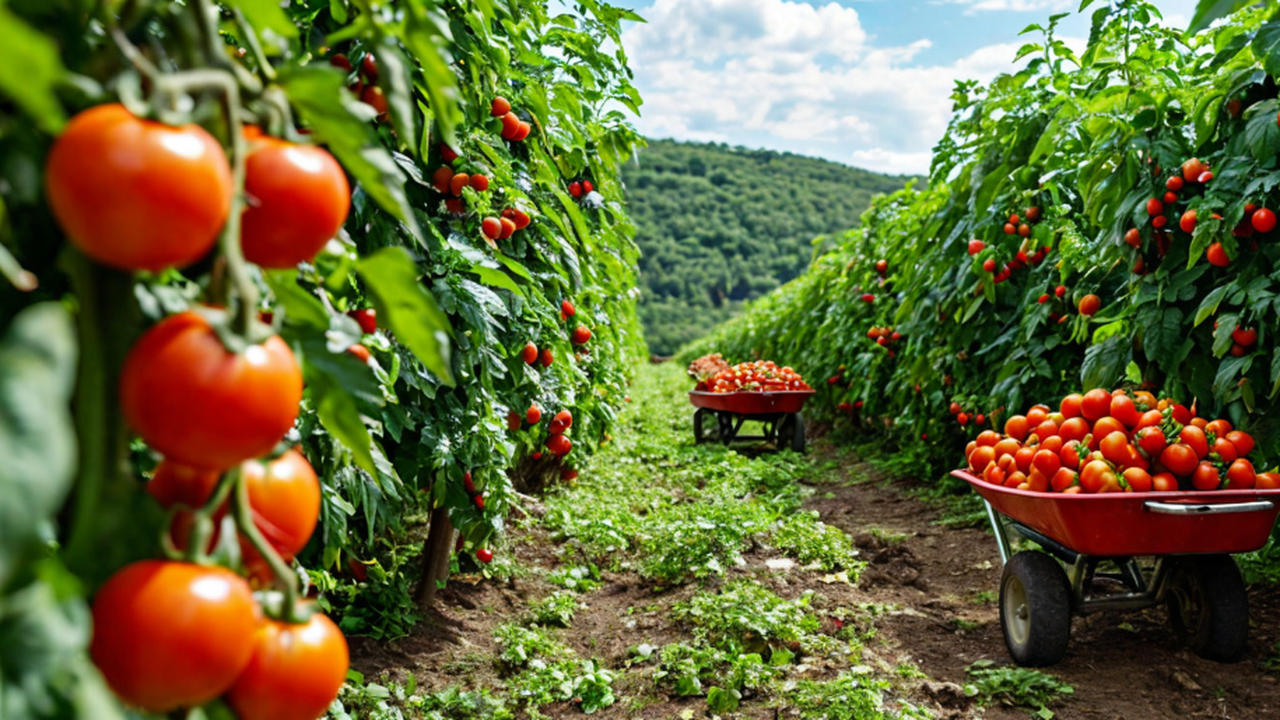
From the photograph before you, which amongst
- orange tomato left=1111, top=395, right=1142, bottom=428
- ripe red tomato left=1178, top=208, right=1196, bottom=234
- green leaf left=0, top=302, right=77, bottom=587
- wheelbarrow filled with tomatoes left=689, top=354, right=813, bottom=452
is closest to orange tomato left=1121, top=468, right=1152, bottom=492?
orange tomato left=1111, top=395, right=1142, bottom=428

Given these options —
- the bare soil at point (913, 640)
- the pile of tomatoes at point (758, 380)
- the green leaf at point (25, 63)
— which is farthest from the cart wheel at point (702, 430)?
the green leaf at point (25, 63)

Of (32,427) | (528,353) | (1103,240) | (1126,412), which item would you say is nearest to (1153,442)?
(1126,412)

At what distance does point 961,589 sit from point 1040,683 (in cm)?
128

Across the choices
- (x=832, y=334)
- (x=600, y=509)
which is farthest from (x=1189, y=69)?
(x=832, y=334)

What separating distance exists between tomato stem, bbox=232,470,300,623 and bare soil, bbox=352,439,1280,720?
7.92ft

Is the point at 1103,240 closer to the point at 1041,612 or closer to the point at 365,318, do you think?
the point at 1041,612

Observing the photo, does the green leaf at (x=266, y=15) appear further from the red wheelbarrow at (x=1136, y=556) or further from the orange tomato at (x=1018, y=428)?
the orange tomato at (x=1018, y=428)

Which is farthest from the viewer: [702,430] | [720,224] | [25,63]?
[720,224]

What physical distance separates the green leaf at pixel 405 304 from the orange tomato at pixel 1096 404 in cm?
325

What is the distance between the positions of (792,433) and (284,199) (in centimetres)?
828

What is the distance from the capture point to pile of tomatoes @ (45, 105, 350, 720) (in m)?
0.45

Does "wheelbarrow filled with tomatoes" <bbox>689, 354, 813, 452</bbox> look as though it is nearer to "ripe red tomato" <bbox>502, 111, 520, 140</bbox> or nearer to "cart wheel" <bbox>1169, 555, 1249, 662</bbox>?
"cart wheel" <bbox>1169, 555, 1249, 662</bbox>

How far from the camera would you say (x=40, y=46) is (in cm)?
39

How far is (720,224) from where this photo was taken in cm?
5647
